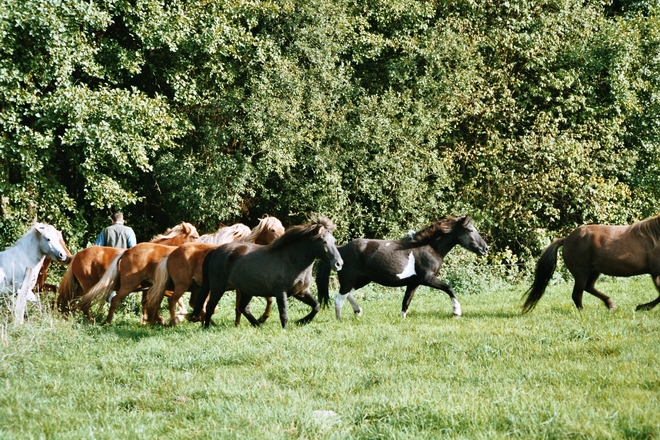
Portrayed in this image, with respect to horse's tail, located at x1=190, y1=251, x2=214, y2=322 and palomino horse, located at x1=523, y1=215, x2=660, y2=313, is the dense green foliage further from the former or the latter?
palomino horse, located at x1=523, y1=215, x2=660, y2=313

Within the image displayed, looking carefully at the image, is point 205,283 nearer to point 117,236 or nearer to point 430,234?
point 430,234

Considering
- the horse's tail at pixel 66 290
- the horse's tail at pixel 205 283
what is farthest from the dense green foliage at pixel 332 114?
the horse's tail at pixel 205 283

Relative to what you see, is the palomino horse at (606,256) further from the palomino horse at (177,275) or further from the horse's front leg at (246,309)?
the palomino horse at (177,275)

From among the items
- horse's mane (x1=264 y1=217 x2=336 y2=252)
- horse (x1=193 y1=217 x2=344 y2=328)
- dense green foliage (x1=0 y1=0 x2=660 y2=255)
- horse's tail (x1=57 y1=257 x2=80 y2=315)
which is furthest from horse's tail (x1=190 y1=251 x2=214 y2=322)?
dense green foliage (x1=0 y1=0 x2=660 y2=255)

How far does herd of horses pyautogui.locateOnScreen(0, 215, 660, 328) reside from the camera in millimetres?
11102

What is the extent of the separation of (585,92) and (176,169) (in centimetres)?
1593

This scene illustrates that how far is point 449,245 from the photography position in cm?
1328

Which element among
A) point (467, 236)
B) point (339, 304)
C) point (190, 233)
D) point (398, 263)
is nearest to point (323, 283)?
point (339, 304)

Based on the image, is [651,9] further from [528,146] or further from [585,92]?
[528,146]

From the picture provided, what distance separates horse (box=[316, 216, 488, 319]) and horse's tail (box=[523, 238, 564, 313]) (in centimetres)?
121

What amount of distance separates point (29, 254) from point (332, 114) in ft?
41.0

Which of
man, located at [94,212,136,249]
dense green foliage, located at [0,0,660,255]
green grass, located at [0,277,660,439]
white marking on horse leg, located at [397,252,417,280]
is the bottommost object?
green grass, located at [0,277,660,439]

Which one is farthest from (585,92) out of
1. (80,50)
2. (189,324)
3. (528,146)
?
(189,324)

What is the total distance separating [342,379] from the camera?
24.4 ft
